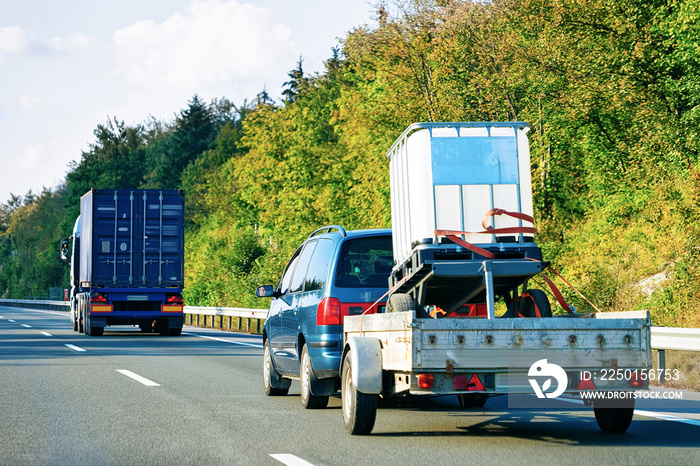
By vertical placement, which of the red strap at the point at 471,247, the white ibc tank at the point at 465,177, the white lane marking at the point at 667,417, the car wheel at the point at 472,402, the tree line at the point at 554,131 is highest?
the tree line at the point at 554,131

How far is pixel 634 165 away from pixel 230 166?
52.1m

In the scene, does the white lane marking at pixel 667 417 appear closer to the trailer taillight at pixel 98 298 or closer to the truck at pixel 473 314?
the truck at pixel 473 314

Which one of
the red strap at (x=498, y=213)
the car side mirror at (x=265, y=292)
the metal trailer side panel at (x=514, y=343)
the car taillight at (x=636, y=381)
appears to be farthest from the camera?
the car side mirror at (x=265, y=292)

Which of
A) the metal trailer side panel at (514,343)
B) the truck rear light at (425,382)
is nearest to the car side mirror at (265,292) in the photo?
the metal trailer side panel at (514,343)

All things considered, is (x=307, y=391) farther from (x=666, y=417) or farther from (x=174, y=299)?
(x=174, y=299)

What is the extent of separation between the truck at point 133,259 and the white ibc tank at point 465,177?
17157 millimetres

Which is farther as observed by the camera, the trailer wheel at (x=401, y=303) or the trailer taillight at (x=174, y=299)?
the trailer taillight at (x=174, y=299)

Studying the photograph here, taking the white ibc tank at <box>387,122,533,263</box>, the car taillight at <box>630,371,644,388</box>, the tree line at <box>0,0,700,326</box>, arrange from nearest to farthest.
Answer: the car taillight at <box>630,371,644,388</box> → the white ibc tank at <box>387,122,533,263</box> → the tree line at <box>0,0,700,326</box>

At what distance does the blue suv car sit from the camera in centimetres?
945

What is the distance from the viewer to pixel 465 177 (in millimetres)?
9008

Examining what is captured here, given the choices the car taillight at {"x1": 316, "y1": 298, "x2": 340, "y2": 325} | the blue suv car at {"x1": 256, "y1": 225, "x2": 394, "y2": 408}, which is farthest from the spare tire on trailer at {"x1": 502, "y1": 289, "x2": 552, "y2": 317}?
the car taillight at {"x1": 316, "y1": 298, "x2": 340, "y2": 325}

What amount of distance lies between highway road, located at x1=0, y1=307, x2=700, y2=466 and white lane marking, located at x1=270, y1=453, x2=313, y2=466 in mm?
14

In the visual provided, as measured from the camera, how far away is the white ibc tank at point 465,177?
8.93m

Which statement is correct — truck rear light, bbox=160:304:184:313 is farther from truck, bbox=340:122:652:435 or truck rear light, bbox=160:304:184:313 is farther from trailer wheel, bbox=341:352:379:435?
trailer wheel, bbox=341:352:379:435
